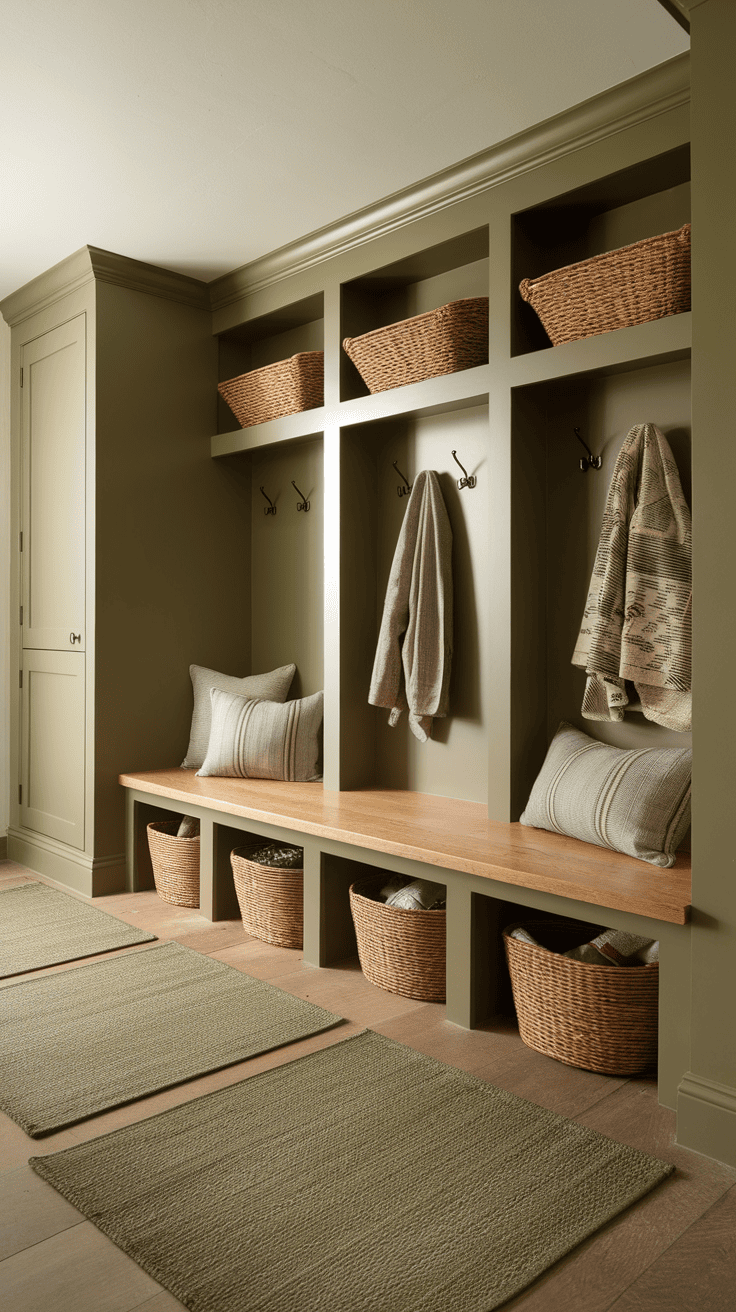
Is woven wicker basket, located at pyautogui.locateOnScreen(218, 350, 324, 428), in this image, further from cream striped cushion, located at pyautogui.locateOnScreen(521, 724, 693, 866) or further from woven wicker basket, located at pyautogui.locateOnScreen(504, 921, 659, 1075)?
woven wicker basket, located at pyautogui.locateOnScreen(504, 921, 659, 1075)

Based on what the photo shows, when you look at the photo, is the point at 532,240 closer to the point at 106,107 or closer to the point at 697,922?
the point at 106,107

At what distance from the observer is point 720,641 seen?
182 cm

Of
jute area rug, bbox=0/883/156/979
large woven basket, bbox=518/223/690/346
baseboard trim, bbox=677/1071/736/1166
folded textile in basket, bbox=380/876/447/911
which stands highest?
large woven basket, bbox=518/223/690/346

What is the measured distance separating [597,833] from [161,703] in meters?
2.02

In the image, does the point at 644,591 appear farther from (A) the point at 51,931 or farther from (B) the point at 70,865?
(B) the point at 70,865

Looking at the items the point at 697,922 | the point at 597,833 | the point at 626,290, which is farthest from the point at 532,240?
the point at 697,922

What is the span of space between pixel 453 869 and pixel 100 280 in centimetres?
259

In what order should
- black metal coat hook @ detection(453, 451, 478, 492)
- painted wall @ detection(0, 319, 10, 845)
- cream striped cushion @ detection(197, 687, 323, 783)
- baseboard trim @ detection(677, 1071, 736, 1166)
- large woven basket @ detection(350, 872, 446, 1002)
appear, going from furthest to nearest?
painted wall @ detection(0, 319, 10, 845) < cream striped cushion @ detection(197, 687, 323, 783) < black metal coat hook @ detection(453, 451, 478, 492) < large woven basket @ detection(350, 872, 446, 1002) < baseboard trim @ detection(677, 1071, 736, 1166)

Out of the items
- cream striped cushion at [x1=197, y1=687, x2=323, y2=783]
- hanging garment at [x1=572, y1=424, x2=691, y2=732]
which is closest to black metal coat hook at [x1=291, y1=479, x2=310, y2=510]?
cream striped cushion at [x1=197, y1=687, x2=323, y2=783]

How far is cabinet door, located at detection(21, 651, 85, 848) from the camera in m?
3.62

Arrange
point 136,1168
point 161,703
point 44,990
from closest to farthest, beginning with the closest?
1. point 136,1168
2. point 44,990
3. point 161,703

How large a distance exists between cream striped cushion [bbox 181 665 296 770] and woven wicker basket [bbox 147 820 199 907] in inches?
14.6

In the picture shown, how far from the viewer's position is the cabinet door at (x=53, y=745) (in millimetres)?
3623

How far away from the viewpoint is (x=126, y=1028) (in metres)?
2.37
